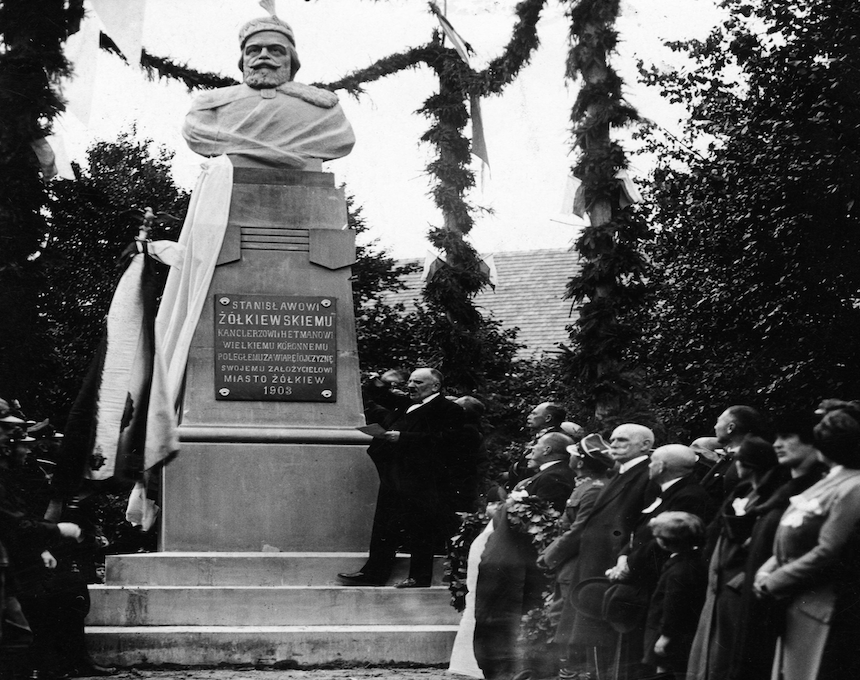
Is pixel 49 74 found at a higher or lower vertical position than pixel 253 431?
higher

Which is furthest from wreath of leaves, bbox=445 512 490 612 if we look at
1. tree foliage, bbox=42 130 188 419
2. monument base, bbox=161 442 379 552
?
tree foliage, bbox=42 130 188 419

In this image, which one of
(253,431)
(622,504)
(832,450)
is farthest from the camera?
(253,431)

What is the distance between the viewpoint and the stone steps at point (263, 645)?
925 cm

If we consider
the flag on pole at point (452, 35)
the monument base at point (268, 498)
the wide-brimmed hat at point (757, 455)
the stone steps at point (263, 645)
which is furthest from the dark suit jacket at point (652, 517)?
the flag on pole at point (452, 35)

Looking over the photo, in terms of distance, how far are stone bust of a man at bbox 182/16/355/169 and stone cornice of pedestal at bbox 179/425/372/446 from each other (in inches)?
91.1

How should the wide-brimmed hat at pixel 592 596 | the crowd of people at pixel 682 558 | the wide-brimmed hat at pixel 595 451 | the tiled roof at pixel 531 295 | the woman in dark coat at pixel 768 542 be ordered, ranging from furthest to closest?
the tiled roof at pixel 531 295 → the wide-brimmed hat at pixel 595 451 → the wide-brimmed hat at pixel 592 596 → the woman in dark coat at pixel 768 542 → the crowd of people at pixel 682 558

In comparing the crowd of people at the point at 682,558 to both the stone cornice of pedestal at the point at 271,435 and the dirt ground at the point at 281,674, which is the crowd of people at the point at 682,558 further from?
the stone cornice of pedestal at the point at 271,435

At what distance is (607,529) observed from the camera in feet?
26.2

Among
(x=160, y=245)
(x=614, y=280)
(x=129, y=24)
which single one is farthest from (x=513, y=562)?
(x=614, y=280)

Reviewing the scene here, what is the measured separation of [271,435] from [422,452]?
1.24m

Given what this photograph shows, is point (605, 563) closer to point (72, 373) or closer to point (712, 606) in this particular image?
point (712, 606)

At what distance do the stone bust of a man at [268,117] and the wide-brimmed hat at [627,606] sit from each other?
18.4 feet

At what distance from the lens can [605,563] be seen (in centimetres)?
799

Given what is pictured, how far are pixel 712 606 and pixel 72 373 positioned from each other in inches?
599
